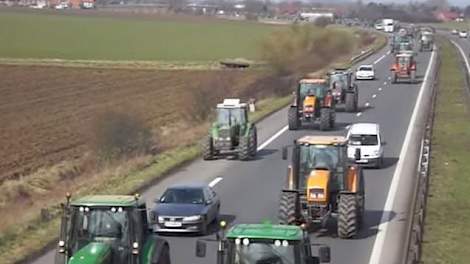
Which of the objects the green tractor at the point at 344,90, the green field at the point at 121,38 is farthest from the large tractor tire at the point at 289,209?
the green field at the point at 121,38

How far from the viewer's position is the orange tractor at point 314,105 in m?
48.5

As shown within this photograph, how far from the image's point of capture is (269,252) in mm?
14938

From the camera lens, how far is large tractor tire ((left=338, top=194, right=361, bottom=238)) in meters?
24.1

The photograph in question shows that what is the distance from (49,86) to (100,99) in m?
10.4

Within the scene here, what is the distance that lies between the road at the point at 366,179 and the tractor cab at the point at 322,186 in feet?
2.24

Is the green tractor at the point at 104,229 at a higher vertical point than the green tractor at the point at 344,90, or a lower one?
higher

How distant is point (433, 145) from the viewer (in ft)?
144

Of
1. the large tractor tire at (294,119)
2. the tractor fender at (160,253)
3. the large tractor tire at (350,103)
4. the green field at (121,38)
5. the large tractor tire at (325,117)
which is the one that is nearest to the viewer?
the tractor fender at (160,253)

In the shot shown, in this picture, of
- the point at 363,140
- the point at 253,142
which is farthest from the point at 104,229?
the point at 253,142

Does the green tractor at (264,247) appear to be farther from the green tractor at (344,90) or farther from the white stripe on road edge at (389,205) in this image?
the green tractor at (344,90)

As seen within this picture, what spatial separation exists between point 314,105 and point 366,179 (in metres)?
13.7

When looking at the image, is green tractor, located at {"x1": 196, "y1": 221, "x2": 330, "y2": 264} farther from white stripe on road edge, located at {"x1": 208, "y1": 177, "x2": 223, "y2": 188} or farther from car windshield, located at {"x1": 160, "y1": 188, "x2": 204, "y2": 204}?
white stripe on road edge, located at {"x1": 208, "y1": 177, "x2": 223, "y2": 188}

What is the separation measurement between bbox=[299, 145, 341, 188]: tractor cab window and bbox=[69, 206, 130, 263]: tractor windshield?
8.73 meters

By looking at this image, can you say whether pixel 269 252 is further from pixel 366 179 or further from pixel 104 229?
pixel 366 179
